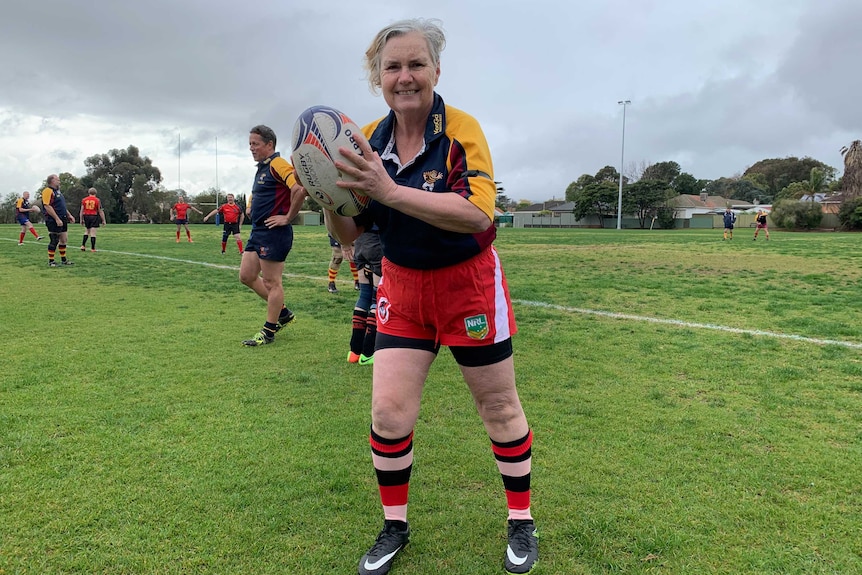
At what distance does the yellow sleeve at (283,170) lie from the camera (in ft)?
18.5

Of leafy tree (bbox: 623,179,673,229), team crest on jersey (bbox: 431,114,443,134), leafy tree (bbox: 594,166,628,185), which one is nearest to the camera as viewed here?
team crest on jersey (bbox: 431,114,443,134)

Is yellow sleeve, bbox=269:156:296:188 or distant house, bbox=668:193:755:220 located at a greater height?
distant house, bbox=668:193:755:220

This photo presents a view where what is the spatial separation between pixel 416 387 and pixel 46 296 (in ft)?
30.0

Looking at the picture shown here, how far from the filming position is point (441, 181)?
85.3 inches

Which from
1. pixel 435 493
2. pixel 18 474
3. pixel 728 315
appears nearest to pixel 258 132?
pixel 18 474

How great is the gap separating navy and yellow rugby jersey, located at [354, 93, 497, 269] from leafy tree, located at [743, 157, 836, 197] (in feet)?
402

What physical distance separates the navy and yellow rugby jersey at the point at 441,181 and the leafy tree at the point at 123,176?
7790 centimetres

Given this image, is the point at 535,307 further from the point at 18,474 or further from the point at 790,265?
the point at 790,265

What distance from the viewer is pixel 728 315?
7676mm

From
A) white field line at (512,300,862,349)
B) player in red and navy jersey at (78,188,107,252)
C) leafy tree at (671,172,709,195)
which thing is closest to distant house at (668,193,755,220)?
leafy tree at (671,172,709,195)

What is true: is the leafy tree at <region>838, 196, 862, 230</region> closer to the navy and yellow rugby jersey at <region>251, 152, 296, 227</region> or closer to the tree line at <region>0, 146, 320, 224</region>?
the navy and yellow rugby jersey at <region>251, 152, 296, 227</region>

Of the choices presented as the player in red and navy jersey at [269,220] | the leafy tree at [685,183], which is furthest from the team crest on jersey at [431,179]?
the leafy tree at [685,183]

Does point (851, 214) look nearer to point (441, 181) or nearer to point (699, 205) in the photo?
point (699, 205)

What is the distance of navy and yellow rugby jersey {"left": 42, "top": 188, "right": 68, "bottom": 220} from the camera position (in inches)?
523
